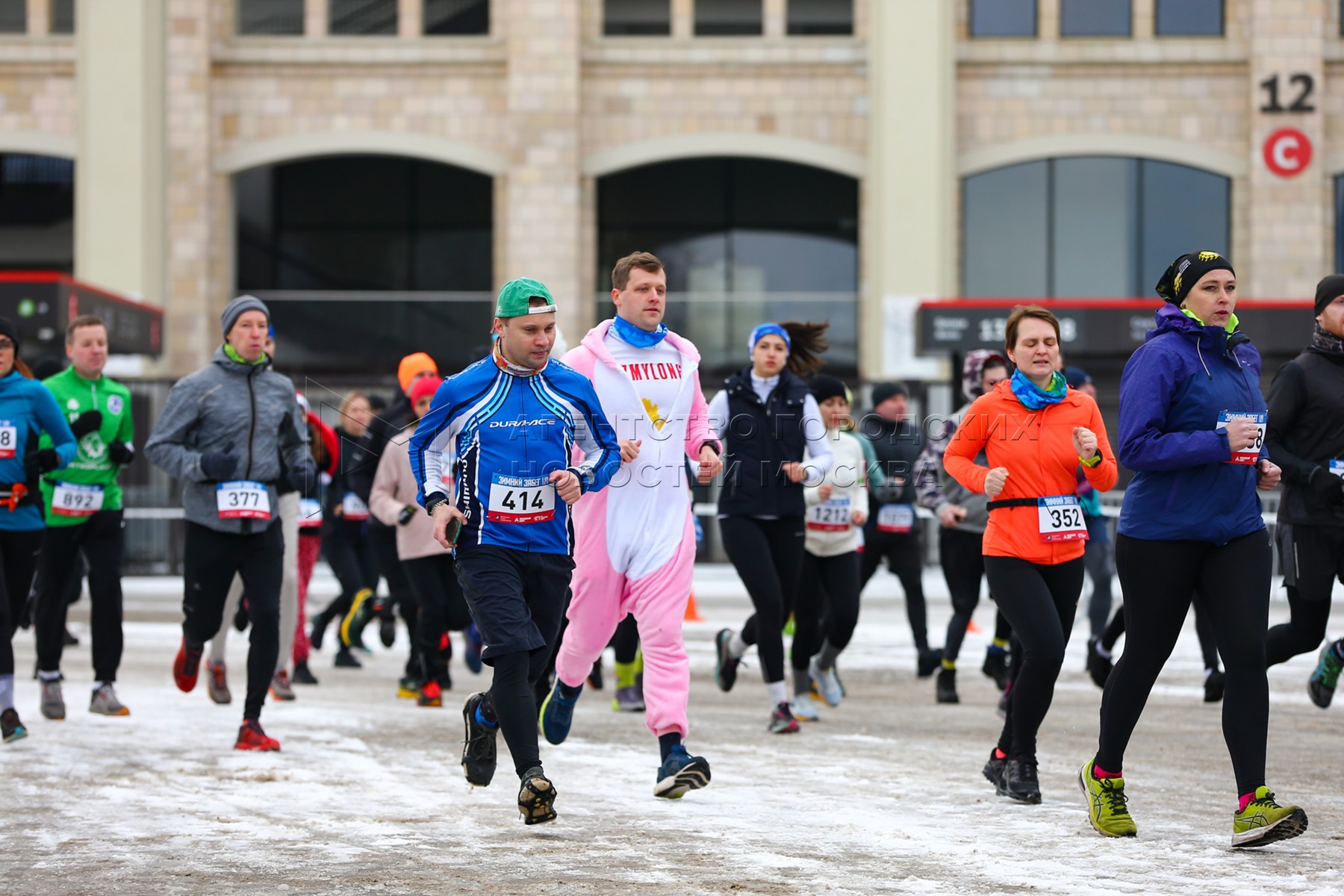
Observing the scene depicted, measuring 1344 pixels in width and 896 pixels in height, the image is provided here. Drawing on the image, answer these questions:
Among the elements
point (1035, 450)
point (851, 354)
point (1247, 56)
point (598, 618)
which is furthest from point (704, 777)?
point (1247, 56)

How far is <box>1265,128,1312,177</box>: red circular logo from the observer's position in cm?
2706

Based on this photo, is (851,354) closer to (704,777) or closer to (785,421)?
(785,421)

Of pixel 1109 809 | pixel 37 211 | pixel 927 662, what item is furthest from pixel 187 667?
pixel 37 211

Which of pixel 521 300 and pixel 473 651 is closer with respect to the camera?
pixel 521 300

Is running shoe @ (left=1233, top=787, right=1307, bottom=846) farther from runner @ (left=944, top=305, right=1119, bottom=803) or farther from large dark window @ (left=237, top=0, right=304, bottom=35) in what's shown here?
large dark window @ (left=237, top=0, right=304, bottom=35)

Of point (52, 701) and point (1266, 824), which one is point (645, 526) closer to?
point (1266, 824)

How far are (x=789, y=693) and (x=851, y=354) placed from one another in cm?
1802

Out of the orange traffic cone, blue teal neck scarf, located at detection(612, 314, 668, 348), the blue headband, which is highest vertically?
the blue headband

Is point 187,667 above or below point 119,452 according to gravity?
below

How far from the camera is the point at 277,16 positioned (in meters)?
28.5

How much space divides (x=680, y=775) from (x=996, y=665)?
4.66 meters

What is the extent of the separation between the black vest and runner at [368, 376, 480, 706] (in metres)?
2.00

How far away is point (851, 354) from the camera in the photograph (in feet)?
93.2

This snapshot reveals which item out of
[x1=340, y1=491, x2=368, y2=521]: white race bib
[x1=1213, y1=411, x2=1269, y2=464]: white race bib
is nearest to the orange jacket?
[x1=1213, y1=411, x2=1269, y2=464]: white race bib
